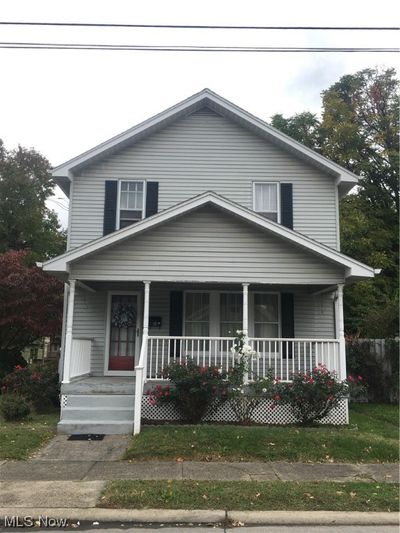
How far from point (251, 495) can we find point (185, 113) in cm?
1045

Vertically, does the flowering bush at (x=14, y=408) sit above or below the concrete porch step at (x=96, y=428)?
above

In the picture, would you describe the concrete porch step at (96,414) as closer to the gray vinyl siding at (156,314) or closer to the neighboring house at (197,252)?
the neighboring house at (197,252)

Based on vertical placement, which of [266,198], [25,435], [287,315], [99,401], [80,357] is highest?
[266,198]

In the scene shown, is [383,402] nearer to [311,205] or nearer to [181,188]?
[311,205]

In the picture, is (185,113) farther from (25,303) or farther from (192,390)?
(25,303)

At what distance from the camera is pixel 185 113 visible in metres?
13.5

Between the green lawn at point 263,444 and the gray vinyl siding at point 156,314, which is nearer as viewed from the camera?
the green lawn at point 263,444

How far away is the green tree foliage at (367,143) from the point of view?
23.7 metres

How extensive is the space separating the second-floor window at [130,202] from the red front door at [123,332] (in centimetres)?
202

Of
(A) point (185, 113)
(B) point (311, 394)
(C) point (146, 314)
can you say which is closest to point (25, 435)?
(C) point (146, 314)

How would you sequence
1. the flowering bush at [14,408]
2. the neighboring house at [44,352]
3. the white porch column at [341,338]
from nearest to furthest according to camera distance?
the flowering bush at [14,408], the white porch column at [341,338], the neighboring house at [44,352]

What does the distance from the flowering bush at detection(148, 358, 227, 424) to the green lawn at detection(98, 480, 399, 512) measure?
3.25m

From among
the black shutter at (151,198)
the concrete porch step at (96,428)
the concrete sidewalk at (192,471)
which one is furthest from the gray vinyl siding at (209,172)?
the concrete sidewalk at (192,471)

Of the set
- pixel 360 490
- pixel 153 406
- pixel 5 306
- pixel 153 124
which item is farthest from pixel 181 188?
Result: pixel 360 490
